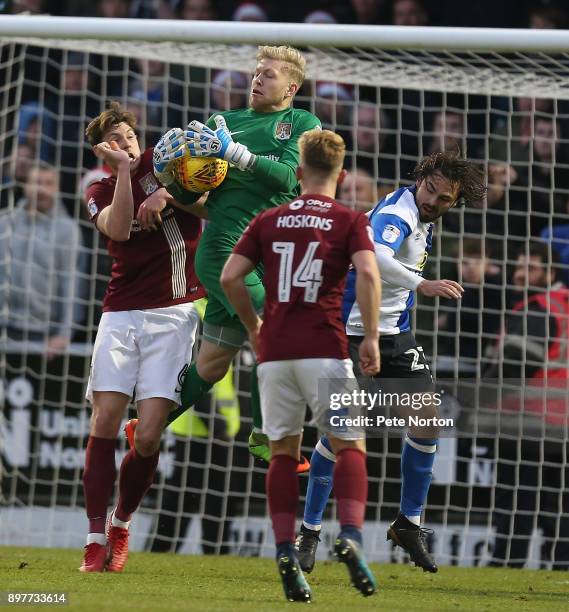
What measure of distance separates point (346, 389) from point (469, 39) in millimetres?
2543

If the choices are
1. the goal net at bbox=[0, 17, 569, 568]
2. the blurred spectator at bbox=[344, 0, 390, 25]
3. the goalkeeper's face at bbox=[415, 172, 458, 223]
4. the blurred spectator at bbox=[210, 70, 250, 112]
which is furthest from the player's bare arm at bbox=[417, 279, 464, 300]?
the blurred spectator at bbox=[344, 0, 390, 25]

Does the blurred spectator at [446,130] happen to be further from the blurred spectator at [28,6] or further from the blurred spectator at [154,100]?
the blurred spectator at [28,6]

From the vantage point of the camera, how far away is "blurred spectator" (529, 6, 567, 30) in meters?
11.2

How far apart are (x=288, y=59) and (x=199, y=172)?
0.72m

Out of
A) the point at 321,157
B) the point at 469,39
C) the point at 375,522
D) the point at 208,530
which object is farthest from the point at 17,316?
the point at 321,157

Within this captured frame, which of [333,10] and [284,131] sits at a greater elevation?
[333,10]

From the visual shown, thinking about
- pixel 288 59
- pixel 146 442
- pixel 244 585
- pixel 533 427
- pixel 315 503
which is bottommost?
pixel 244 585

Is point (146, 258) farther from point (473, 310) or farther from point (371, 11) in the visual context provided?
point (371, 11)

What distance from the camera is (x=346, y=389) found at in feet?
16.0

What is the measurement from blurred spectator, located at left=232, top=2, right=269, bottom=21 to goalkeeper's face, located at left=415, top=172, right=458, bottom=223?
241 inches

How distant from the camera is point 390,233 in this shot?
239 inches

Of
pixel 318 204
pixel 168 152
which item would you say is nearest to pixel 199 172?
pixel 168 152

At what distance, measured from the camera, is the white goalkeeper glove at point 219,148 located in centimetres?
578

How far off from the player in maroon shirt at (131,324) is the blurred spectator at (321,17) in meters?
6.03
